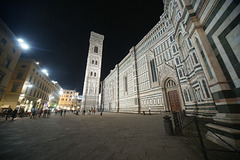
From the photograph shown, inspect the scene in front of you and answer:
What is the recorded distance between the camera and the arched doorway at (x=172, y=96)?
45.5ft

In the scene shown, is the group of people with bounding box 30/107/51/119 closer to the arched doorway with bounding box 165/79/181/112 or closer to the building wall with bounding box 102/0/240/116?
the building wall with bounding box 102/0/240/116

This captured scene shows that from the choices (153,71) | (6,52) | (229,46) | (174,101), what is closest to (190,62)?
(174,101)

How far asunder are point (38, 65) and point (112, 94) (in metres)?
24.9

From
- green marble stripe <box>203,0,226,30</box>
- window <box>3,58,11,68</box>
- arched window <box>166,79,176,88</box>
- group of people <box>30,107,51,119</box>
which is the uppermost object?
window <box>3,58,11,68</box>

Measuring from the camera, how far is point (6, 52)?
43.7 feet

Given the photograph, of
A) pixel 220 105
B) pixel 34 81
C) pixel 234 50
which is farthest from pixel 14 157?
pixel 34 81

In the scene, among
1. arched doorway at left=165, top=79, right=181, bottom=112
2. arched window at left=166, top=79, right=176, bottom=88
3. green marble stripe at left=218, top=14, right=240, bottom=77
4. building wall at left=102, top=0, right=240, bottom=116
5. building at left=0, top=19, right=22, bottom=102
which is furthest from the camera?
arched window at left=166, top=79, right=176, bottom=88

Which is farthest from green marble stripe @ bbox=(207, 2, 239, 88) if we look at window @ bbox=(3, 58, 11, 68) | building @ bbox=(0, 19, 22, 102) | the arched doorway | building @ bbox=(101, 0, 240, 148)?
window @ bbox=(3, 58, 11, 68)

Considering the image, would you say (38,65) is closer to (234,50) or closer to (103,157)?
(103,157)

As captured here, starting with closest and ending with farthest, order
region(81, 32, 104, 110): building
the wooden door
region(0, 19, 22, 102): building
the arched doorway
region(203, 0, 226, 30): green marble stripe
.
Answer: region(203, 0, 226, 30): green marble stripe → region(0, 19, 22, 102): building → the wooden door → the arched doorway → region(81, 32, 104, 110): building

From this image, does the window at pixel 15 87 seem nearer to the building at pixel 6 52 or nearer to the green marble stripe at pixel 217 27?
the building at pixel 6 52

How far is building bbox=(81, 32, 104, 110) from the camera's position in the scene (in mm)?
35438

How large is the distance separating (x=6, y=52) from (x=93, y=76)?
25943 millimetres

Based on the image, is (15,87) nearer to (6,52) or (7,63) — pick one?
(7,63)
